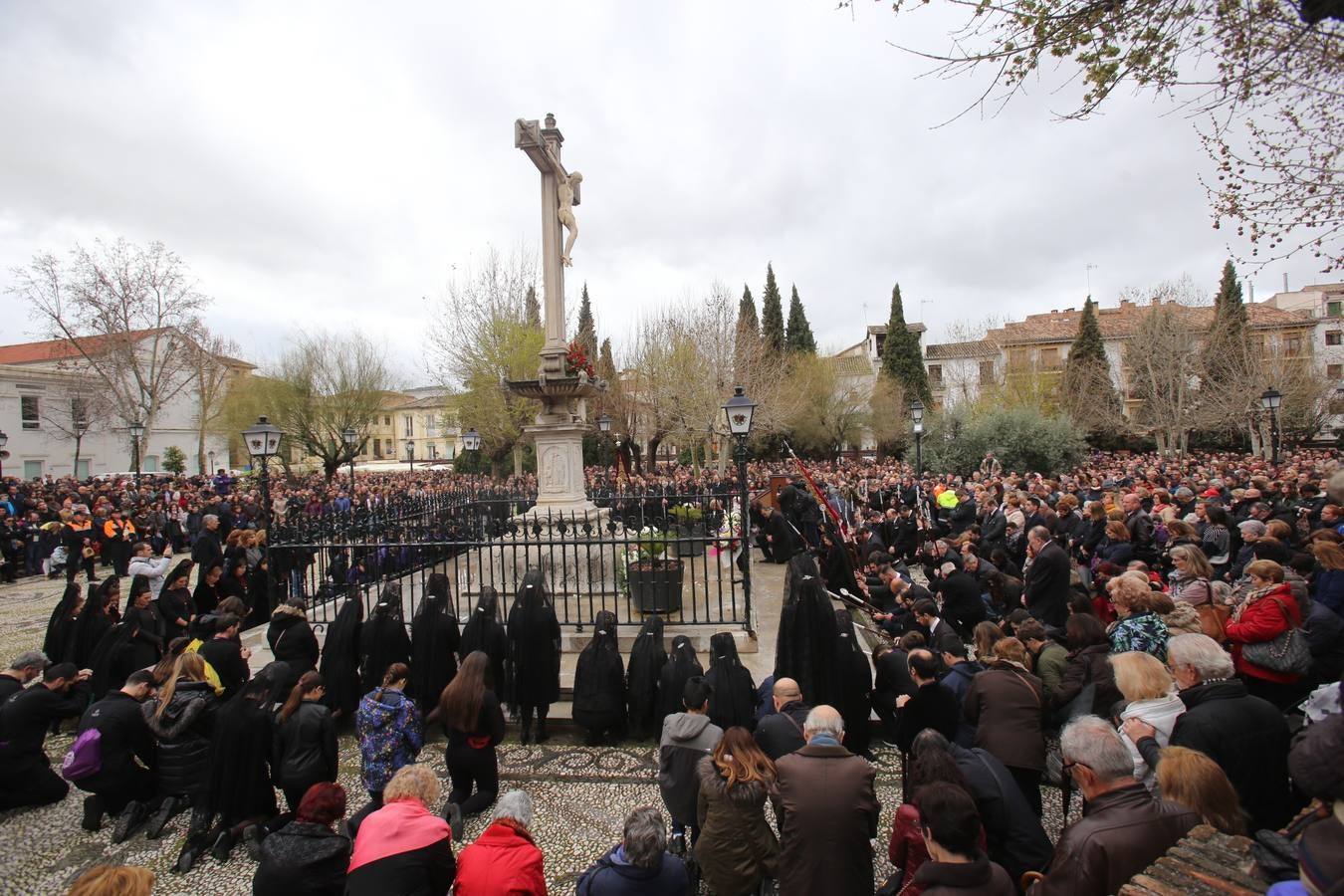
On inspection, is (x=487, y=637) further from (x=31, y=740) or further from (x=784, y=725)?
(x=31, y=740)

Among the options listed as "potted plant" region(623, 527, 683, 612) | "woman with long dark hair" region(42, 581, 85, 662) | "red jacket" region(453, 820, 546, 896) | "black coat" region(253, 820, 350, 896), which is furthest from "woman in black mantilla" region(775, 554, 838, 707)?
"woman with long dark hair" region(42, 581, 85, 662)

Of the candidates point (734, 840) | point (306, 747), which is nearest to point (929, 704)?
point (734, 840)

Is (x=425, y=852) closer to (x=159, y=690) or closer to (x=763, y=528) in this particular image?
(x=159, y=690)

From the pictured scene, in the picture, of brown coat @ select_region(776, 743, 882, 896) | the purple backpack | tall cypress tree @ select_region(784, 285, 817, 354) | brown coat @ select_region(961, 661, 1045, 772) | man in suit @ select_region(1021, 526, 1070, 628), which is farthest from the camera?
tall cypress tree @ select_region(784, 285, 817, 354)

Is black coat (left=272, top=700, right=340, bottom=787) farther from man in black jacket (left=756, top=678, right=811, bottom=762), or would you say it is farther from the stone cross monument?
the stone cross monument

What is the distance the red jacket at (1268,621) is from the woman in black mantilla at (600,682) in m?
4.45

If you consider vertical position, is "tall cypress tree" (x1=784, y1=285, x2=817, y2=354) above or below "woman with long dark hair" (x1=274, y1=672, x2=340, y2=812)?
above

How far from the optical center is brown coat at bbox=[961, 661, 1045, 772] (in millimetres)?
3775

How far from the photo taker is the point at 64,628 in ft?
22.1

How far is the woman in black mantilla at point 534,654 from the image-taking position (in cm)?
557

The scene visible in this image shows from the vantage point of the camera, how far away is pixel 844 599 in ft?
30.2

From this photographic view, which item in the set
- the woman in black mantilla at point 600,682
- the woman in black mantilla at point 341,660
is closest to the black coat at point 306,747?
the woman in black mantilla at point 341,660

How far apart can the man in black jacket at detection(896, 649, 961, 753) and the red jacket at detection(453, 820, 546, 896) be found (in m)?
2.57

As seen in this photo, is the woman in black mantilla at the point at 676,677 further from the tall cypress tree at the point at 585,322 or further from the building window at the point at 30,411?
the building window at the point at 30,411
